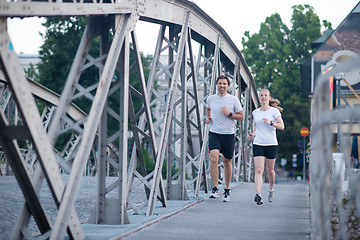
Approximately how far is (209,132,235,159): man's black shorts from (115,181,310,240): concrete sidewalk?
2.47 ft

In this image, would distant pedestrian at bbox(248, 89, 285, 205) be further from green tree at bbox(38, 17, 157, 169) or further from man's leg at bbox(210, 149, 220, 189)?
green tree at bbox(38, 17, 157, 169)

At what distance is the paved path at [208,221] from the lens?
6.21 meters

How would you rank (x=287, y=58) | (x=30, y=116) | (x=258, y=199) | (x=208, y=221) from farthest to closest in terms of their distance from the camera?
1. (x=287, y=58)
2. (x=258, y=199)
3. (x=208, y=221)
4. (x=30, y=116)

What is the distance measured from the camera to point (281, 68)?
58.1 metres

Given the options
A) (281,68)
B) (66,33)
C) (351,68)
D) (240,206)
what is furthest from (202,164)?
(281,68)

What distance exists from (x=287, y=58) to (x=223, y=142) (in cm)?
4959

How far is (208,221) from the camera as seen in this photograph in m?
7.39

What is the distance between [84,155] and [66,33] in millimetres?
39167

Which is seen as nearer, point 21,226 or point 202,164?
point 21,226

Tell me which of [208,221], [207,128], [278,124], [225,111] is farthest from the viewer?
[207,128]

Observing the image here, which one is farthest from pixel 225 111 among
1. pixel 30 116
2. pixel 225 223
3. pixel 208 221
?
pixel 30 116

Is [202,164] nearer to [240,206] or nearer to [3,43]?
[240,206]

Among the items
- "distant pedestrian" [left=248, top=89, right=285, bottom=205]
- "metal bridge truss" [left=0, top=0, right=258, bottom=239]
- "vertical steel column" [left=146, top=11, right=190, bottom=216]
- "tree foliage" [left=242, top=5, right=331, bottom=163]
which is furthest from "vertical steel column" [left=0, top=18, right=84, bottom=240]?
"tree foliage" [left=242, top=5, right=331, bottom=163]

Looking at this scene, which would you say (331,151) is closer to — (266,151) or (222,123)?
(222,123)
